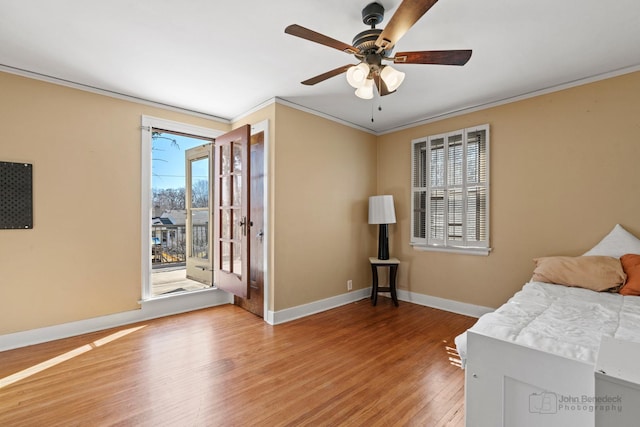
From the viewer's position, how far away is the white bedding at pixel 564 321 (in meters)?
1.27

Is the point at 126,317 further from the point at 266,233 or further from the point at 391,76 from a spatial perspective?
the point at 391,76

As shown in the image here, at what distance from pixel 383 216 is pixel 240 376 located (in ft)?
8.28

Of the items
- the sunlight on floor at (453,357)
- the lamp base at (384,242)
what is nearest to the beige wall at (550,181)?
the lamp base at (384,242)

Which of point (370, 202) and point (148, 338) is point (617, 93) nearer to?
point (370, 202)

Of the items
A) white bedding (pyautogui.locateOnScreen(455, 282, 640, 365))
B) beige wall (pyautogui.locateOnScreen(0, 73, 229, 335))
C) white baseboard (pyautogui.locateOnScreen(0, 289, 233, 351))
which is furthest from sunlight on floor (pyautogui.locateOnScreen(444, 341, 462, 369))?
beige wall (pyautogui.locateOnScreen(0, 73, 229, 335))

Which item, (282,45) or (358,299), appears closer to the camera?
(282,45)

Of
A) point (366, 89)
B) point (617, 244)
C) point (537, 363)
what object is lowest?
point (537, 363)

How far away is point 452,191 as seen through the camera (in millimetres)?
3646

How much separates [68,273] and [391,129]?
424 centimetres

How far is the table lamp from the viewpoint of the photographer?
12.7 feet

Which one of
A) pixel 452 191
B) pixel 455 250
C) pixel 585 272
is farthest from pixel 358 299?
pixel 585 272

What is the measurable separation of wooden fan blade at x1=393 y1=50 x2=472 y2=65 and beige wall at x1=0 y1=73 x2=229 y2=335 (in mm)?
2948

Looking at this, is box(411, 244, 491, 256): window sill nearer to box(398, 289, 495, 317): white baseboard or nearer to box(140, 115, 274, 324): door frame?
box(398, 289, 495, 317): white baseboard

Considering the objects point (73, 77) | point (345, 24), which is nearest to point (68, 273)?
point (73, 77)
